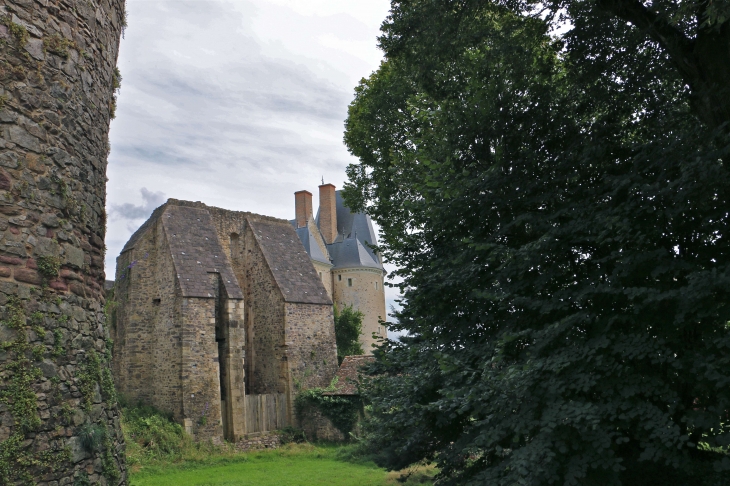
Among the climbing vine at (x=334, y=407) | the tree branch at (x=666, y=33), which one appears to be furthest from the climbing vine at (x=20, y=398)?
the climbing vine at (x=334, y=407)

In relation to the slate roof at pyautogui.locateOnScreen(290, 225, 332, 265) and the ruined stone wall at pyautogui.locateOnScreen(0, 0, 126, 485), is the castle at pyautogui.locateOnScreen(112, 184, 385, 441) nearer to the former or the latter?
the ruined stone wall at pyautogui.locateOnScreen(0, 0, 126, 485)

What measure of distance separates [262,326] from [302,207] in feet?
71.9

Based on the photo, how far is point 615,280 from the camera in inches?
222

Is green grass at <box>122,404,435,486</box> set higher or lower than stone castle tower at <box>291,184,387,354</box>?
lower

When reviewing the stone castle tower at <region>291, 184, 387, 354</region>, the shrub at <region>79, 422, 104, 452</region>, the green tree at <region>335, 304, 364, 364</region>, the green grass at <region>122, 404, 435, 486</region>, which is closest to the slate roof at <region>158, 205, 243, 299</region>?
the green grass at <region>122, 404, 435, 486</region>

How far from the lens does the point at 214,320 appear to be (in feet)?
65.9

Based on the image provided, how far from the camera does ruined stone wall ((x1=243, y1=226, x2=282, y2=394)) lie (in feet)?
74.7

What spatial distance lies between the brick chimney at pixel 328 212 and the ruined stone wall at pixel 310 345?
22672 millimetres

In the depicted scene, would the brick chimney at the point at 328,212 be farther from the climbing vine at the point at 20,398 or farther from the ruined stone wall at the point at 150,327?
the climbing vine at the point at 20,398

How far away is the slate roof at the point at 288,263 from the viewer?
77.7 ft

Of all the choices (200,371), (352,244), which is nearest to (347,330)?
(352,244)

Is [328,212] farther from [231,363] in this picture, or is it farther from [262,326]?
[231,363]

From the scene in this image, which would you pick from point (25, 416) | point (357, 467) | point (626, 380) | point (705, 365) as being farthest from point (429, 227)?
point (357, 467)

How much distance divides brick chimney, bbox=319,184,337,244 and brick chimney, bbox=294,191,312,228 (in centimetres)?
230
